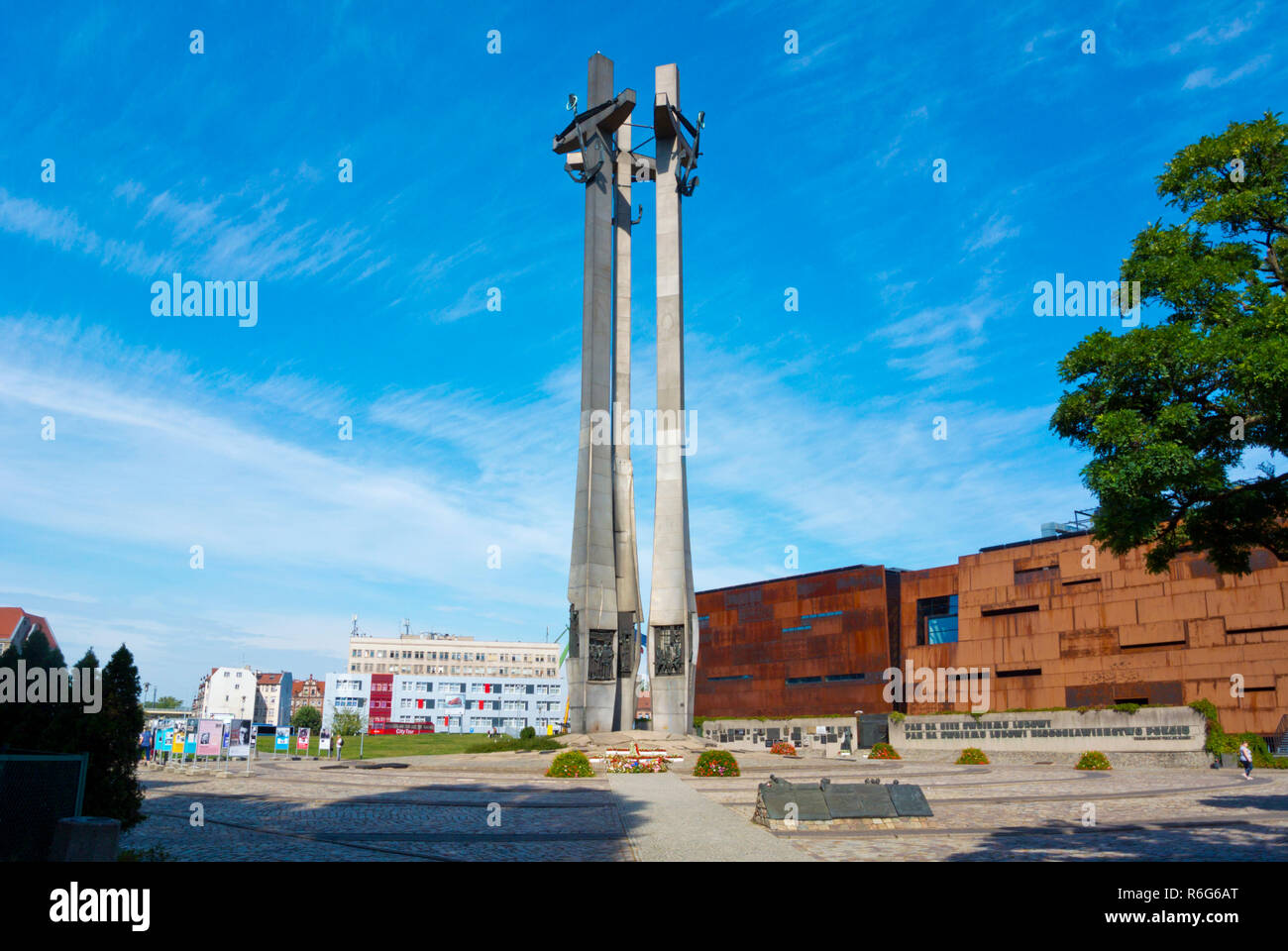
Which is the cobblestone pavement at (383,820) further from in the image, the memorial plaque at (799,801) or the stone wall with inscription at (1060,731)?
the stone wall with inscription at (1060,731)

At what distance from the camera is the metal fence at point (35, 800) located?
10609 millimetres

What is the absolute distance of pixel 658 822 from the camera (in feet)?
54.6

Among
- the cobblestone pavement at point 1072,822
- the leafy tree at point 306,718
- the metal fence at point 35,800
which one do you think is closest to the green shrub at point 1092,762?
the cobblestone pavement at point 1072,822

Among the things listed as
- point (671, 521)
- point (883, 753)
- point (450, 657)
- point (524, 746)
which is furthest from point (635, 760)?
point (450, 657)

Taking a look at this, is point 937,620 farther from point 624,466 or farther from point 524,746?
point 524,746

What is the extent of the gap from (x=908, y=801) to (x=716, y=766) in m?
14.6

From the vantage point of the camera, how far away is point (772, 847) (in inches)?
519

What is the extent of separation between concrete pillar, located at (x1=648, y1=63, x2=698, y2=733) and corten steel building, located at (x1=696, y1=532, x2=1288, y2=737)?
24.4 m

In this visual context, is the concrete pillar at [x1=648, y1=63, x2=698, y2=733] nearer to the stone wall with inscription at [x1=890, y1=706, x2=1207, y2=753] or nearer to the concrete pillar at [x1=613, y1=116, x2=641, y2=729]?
the concrete pillar at [x1=613, y1=116, x2=641, y2=729]

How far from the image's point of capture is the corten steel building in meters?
47.3

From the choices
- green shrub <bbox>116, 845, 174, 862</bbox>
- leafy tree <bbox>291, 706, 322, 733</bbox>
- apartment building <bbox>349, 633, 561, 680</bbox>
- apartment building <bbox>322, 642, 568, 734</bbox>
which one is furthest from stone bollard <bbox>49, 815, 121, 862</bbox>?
apartment building <bbox>349, 633, 561, 680</bbox>

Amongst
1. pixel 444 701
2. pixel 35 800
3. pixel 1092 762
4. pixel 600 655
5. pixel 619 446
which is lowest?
pixel 444 701
